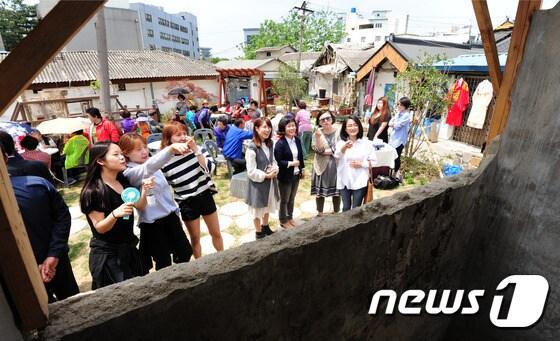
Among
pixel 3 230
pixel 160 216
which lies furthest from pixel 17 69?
pixel 160 216

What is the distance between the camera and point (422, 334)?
2.70 m

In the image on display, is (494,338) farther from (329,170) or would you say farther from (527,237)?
(329,170)

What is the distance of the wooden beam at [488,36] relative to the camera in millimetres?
2548

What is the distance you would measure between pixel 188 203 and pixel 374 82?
1357cm

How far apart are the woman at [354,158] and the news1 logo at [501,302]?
164cm

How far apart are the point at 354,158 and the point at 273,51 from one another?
40.2 metres

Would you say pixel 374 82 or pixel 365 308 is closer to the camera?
pixel 365 308

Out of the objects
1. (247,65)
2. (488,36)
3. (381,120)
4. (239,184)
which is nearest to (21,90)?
(488,36)

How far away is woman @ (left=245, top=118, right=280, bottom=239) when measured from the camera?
3.76 meters

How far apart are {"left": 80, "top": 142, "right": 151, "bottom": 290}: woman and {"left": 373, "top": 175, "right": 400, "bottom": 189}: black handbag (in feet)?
15.8

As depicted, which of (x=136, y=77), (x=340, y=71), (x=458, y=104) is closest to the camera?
(x=458, y=104)

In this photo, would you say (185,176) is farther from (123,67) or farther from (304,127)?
(123,67)

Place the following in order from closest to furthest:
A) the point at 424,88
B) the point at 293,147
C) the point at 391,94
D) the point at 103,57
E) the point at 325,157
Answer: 1. the point at 293,147
2. the point at 325,157
3. the point at 424,88
4. the point at 103,57
5. the point at 391,94

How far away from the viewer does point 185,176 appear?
312cm
